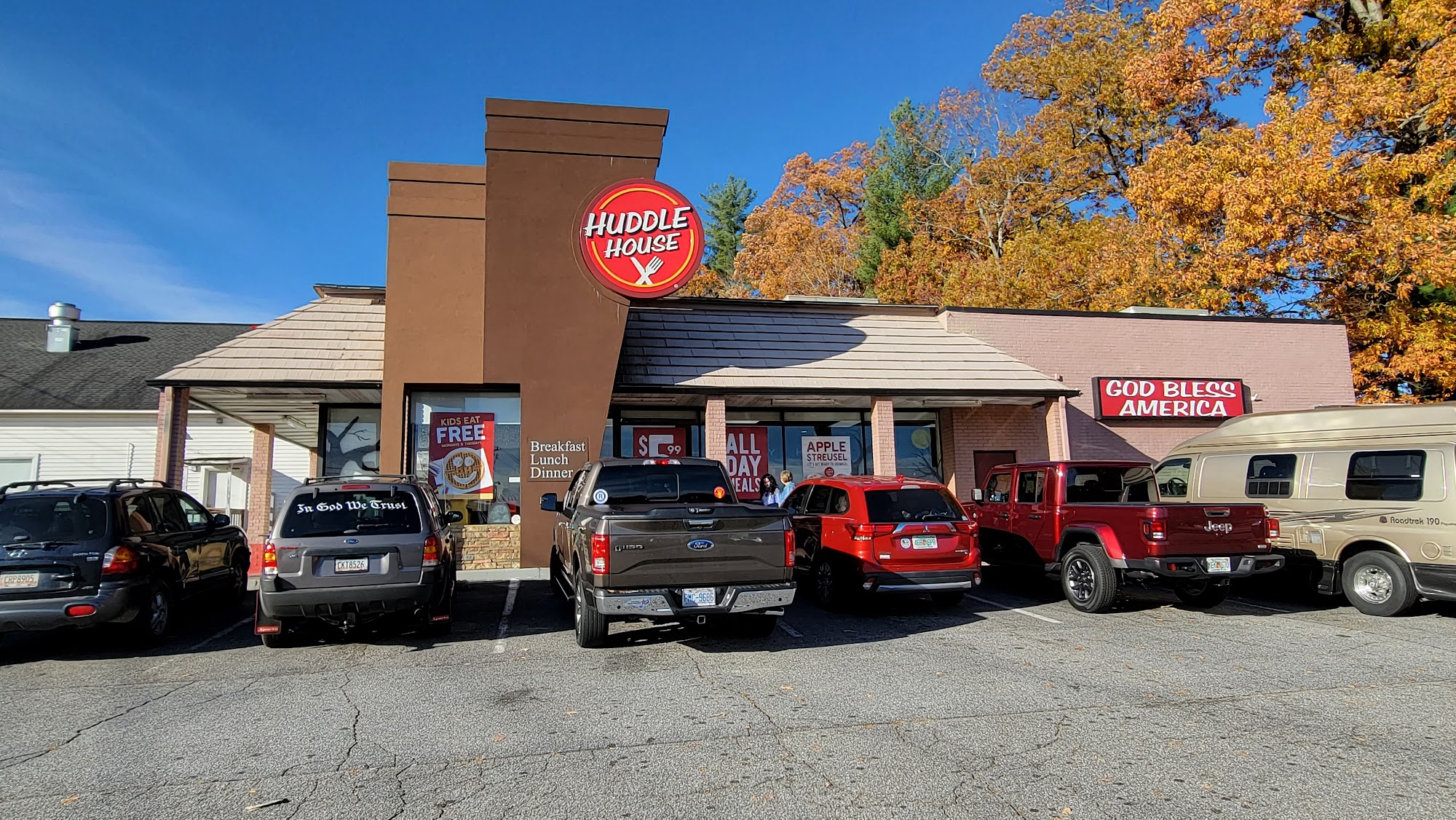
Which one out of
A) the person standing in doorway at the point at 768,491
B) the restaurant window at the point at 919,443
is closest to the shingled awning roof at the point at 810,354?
the person standing in doorway at the point at 768,491

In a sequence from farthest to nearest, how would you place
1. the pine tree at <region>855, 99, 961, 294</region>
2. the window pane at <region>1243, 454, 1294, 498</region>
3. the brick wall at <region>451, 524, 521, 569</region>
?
the pine tree at <region>855, 99, 961, 294</region>
the brick wall at <region>451, 524, 521, 569</region>
the window pane at <region>1243, 454, 1294, 498</region>

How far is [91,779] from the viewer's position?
15.0 ft

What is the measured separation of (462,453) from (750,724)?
33.9ft

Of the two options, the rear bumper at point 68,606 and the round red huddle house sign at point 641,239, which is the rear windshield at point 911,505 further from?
the rear bumper at point 68,606

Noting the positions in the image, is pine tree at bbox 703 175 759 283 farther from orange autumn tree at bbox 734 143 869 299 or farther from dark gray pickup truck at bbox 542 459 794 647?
dark gray pickup truck at bbox 542 459 794 647

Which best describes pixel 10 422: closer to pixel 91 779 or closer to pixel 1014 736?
pixel 91 779

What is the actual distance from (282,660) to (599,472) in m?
3.49

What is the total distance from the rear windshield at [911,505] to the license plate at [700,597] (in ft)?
9.38

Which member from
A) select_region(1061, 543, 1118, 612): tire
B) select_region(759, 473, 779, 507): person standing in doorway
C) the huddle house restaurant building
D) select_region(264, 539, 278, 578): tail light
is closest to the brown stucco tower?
the huddle house restaurant building

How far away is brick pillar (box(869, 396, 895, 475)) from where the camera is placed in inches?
624

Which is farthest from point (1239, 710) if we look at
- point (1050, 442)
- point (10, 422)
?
point (10, 422)

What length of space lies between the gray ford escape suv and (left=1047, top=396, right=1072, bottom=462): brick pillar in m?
12.8

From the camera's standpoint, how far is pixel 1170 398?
18.8m

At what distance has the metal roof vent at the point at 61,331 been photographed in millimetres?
25312
